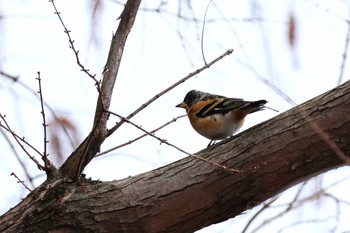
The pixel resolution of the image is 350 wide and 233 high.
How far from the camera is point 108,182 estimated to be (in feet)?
12.6

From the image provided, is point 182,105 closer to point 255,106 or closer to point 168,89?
point 255,106

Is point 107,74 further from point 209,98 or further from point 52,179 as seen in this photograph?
point 209,98

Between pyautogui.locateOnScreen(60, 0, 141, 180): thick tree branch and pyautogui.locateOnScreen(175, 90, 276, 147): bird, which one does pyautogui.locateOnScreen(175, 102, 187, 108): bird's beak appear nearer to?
pyautogui.locateOnScreen(175, 90, 276, 147): bird

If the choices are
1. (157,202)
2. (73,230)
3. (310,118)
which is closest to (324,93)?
(310,118)

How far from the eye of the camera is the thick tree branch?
374 centimetres

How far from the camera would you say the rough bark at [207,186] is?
3.52m

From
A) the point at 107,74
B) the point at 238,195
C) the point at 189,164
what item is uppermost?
the point at 107,74

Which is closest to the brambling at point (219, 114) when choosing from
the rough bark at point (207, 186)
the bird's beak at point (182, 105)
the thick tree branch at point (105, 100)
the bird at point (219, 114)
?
the bird at point (219, 114)

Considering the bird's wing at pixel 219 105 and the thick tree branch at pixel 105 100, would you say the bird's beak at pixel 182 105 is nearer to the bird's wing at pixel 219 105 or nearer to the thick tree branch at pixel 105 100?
the bird's wing at pixel 219 105

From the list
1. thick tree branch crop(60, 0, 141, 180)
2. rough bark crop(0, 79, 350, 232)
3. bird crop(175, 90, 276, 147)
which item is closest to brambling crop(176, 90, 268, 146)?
bird crop(175, 90, 276, 147)

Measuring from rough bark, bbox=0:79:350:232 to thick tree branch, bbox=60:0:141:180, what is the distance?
12 centimetres

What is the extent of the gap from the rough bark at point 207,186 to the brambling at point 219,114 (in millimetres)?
626

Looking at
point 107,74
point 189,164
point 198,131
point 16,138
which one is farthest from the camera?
point 198,131

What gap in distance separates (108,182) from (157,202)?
1.19 ft
